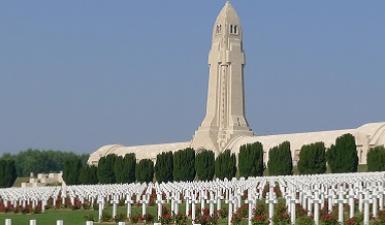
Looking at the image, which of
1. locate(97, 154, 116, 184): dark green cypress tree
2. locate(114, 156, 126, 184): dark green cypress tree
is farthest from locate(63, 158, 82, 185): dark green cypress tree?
locate(114, 156, 126, 184): dark green cypress tree

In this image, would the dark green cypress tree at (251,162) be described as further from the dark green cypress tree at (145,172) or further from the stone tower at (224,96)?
the stone tower at (224,96)

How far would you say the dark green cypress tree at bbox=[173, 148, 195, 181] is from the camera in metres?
64.9

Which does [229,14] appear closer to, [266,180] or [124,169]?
[124,169]

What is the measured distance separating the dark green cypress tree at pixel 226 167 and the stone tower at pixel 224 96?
Answer: 1321 inches

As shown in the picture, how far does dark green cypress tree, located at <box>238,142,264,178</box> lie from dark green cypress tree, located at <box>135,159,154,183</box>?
27.9 feet

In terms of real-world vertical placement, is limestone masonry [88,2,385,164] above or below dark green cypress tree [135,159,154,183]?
above

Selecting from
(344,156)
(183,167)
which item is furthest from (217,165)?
(344,156)

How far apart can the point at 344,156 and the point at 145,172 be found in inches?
714

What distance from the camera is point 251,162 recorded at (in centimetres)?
6081

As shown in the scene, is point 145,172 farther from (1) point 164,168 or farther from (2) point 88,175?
(2) point 88,175

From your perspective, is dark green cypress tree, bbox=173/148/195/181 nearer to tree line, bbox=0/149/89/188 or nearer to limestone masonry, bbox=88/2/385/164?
limestone masonry, bbox=88/2/385/164

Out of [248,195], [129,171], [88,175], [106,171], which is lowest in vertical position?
[248,195]

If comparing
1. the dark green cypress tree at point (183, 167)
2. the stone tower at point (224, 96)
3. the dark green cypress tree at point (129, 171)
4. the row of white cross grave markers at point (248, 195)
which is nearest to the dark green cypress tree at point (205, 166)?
the dark green cypress tree at point (183, 167)

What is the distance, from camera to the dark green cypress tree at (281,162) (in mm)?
58531
